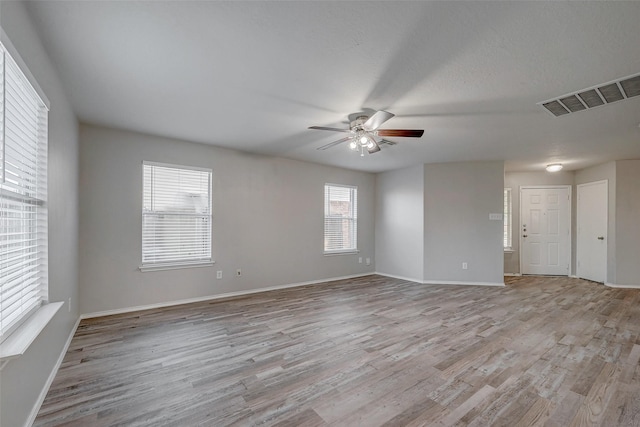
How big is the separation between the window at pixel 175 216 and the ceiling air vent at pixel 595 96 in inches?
180

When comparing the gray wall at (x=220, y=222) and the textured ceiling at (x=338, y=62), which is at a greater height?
the textured ceiling at (x=338, y=62)

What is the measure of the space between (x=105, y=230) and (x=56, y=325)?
1.68 metres

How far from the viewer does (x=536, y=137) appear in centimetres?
398

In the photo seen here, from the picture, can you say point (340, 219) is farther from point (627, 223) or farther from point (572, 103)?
point (627, 223)

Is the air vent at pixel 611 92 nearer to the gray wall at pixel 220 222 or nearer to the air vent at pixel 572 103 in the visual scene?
the air vent at pixel 572 103

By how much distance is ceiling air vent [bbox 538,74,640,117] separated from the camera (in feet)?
7.92

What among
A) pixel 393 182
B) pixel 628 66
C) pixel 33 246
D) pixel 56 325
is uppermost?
pixel 628 66

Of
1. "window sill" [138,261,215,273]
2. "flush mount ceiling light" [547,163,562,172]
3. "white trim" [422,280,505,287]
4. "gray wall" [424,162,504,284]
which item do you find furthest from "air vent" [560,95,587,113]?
"window sill" [138,261,215,273]

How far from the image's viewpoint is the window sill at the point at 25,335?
1.33 m

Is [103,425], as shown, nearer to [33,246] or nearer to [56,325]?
[56,325]

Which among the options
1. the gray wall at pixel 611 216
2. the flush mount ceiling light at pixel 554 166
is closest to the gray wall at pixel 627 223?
the gray wall at pixel 611 216

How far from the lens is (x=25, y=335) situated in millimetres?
1578

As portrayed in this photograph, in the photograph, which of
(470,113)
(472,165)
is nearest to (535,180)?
(472,165)

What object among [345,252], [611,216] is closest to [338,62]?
[345,252]
